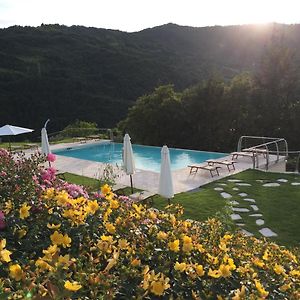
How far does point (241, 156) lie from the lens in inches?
480

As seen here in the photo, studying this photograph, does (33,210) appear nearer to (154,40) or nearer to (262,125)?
(262,125)

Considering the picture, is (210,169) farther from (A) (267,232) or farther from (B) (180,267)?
(B) (180,267)

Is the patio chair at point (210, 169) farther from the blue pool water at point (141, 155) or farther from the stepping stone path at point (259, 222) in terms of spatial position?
the stepping stone path at point (259, 222)

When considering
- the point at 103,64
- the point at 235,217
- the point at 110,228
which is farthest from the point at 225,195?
the point at 103,64

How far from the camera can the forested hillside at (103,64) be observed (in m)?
38.7

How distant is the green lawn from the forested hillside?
26266 millimetres

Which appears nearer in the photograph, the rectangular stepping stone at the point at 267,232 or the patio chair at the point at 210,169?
the rectangular stepping stone at the point at 267,232

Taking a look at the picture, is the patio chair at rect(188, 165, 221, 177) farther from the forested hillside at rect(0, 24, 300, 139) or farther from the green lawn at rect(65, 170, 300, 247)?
the forested hillside at rect(0, 24, 300, 139)

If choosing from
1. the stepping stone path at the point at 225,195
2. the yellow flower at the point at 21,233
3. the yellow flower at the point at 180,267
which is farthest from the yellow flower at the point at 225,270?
the stepping stone path at the point at 225,195

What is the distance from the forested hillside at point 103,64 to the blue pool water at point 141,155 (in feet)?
64.4

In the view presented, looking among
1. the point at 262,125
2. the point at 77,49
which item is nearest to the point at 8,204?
the point at 262,125

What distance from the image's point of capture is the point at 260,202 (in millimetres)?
7398

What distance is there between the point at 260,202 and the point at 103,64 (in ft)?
141

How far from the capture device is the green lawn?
6100 mm
